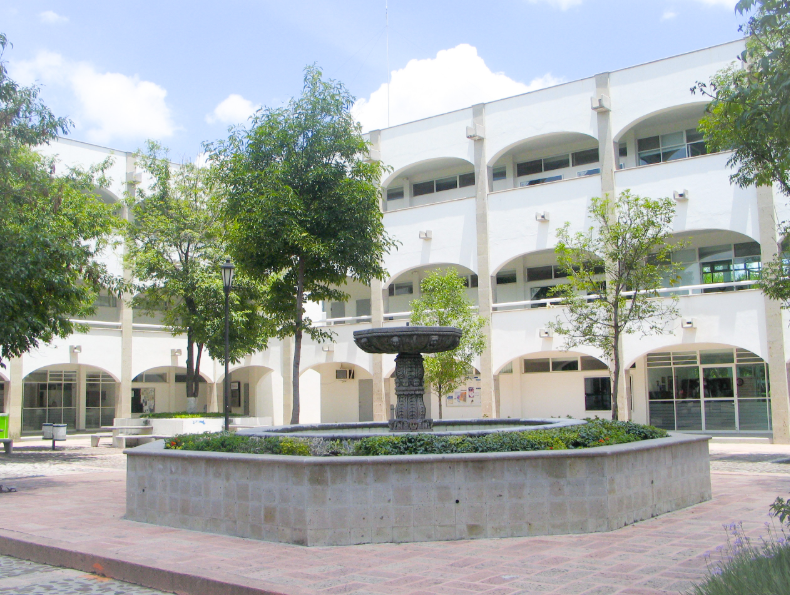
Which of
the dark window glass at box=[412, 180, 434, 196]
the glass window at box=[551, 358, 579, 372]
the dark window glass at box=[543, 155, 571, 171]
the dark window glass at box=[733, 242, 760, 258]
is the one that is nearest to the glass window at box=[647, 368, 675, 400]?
the glass window at box=[551, 358, 579, 372]

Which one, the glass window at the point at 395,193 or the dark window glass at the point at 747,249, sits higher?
the glass window at the point at 395,193

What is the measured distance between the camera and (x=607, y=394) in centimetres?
2716

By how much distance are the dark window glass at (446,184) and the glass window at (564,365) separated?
804cm

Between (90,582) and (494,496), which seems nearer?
(90,582)

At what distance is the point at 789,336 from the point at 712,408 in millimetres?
3882

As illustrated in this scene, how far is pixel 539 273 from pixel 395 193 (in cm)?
735

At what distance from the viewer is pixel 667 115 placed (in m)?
25.6

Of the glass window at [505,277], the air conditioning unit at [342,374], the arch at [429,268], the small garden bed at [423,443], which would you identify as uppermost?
the arch at [429,268]

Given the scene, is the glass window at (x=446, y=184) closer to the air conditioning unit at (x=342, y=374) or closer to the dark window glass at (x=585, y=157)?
the dark window glass at (x=585, y=157)

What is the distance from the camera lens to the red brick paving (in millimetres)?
6074

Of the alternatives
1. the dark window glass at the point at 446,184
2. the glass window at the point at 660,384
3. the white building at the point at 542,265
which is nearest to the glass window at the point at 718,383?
the white building at the point at 542,265

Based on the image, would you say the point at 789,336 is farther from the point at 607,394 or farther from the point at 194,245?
the point at 194,245

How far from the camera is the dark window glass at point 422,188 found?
104 ft

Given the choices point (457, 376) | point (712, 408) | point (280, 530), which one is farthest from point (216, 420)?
point (280, 530)
